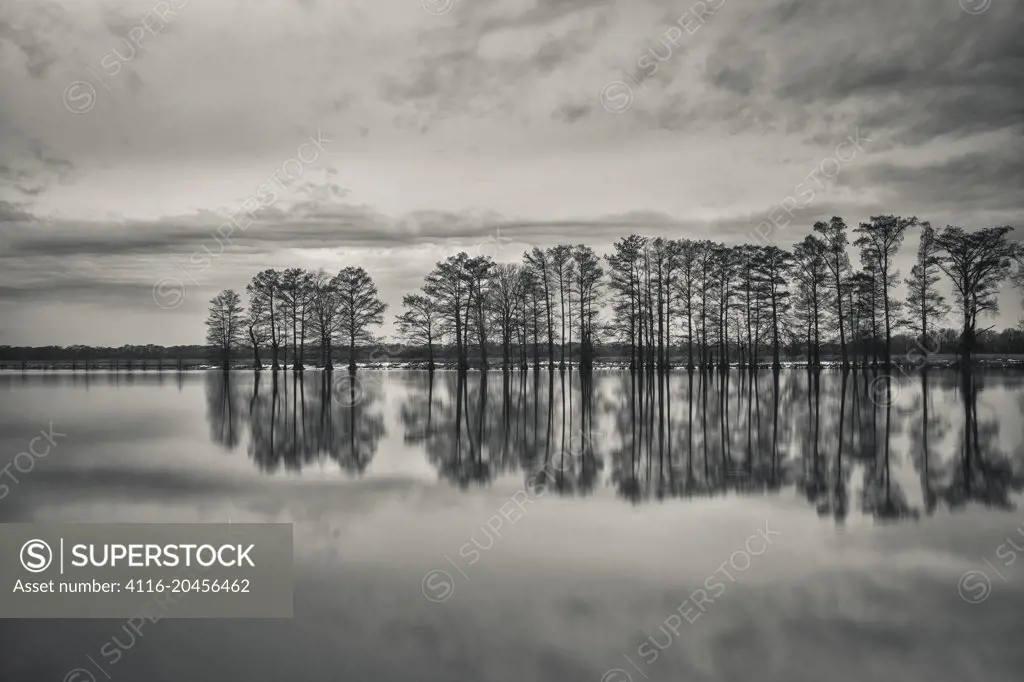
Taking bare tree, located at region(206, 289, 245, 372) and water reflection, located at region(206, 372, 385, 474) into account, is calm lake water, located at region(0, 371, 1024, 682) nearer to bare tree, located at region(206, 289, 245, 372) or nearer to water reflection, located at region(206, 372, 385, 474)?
water reflection, located at region(206, 372, 385, 474)

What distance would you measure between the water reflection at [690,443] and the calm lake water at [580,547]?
0.12m

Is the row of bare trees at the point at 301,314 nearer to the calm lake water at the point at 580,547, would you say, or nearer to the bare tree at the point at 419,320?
the bare tree at the point at 419,320

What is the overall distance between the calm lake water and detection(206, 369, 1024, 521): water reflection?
115 millimetres

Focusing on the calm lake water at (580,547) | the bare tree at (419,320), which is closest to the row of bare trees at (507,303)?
the bare tree at (419,320)

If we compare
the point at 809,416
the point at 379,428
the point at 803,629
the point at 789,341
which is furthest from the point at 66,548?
the point at 789,341

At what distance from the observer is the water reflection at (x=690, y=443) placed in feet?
36.7

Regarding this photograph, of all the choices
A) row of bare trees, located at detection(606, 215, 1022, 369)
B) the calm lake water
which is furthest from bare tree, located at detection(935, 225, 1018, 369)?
the calm lake water

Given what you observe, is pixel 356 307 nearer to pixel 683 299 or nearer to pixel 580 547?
pixel 683 299

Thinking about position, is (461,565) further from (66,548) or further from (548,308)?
(548,308)

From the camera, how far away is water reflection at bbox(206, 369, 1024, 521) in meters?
A: 11.2

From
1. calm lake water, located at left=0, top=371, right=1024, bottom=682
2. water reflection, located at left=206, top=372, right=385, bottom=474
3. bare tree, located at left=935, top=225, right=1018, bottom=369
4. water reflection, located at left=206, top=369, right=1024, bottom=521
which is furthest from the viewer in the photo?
bare tree, located at left=935, top=225, right=1018, bottom=369

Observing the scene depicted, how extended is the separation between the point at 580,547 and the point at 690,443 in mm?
8630

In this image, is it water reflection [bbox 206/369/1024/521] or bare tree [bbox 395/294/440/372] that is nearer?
water reflection [bbox 206/369/1024/521]

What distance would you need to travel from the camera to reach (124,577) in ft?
22.9
